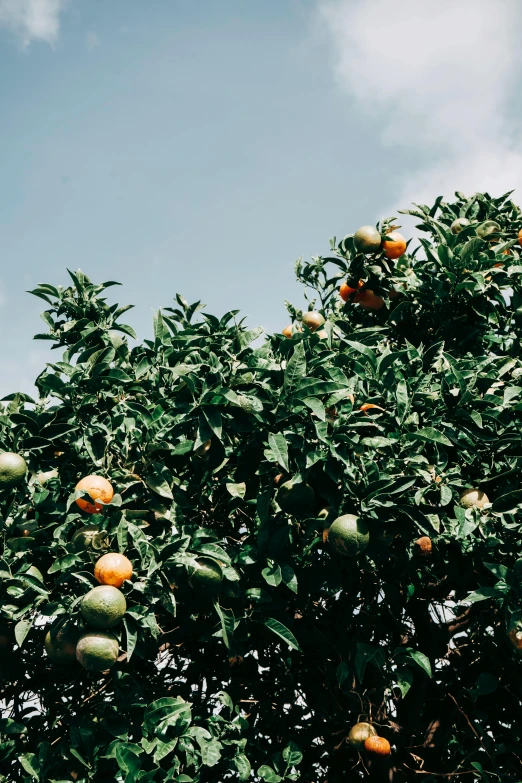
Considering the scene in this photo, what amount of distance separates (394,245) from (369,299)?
409 mm

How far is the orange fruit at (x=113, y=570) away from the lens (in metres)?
2.80

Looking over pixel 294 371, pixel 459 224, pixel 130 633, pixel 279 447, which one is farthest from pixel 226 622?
pixel 459 224

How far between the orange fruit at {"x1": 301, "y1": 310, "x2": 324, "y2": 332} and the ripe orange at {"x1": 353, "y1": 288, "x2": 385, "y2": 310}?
0.30 meters

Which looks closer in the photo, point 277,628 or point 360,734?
point 277,628

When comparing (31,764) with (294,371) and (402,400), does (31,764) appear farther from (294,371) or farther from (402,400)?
(402,400)

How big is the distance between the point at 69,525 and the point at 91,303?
1399mm

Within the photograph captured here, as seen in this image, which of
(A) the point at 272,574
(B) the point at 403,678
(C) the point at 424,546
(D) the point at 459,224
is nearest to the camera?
(A) the point at 272,574

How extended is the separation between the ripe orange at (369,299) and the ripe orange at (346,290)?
1.8 inches

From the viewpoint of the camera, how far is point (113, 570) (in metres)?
2.81

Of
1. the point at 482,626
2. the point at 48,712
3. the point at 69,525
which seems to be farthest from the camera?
the point at 482,626

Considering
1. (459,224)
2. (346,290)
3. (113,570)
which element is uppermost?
(459,224)

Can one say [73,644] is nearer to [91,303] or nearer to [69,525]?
[69,525]

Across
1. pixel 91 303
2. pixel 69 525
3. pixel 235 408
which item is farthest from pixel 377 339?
pixel 69 525

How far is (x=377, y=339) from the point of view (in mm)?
3768
